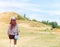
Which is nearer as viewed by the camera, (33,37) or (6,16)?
(33,37)

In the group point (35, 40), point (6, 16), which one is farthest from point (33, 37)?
point (6, 16)

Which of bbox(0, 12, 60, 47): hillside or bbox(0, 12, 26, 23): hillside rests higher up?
bbox(0, 12, 26, 23): hillside

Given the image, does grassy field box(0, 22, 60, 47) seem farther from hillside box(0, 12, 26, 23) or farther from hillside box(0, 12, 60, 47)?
hillside box(0, 12, 26, 23)

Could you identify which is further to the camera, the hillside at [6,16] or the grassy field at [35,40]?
the hillside at [6,16]

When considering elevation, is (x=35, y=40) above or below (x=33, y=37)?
above

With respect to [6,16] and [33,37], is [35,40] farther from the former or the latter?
[6,16]

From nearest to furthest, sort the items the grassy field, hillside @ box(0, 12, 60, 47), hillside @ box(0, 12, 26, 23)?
the grassy field < hillside @ box(0, 12, 60, 47) < hillside @ box(0, 12, 26, 23)

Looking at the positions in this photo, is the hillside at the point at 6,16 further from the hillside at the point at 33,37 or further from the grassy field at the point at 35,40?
the grassy field at the point at 35,40

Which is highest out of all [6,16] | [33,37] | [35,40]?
[6,16]

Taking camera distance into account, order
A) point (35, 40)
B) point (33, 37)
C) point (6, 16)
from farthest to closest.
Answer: point (6, 16) → point (33, 37) → point (35, 40)

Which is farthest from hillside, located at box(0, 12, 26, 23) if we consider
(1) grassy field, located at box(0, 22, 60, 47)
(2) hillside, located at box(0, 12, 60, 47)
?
(1) grassy field, located at box(0, 22, 60, 47)

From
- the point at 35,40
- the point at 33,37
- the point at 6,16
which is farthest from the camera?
the point at 6,16

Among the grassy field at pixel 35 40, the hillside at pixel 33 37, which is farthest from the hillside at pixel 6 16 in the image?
the grassy field at pixel 35 40

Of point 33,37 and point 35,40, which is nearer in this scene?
point 35,40
